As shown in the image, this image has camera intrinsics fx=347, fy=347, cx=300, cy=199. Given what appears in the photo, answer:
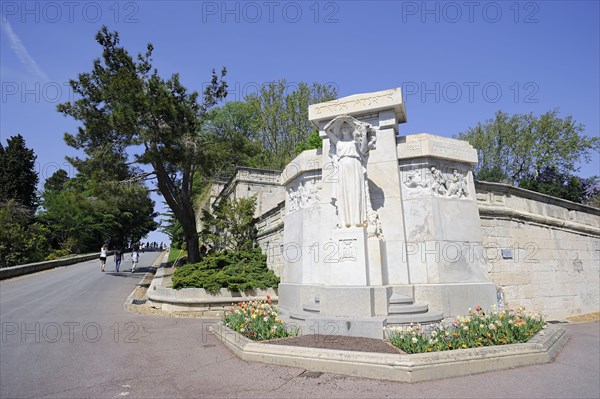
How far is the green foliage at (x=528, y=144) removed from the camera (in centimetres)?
3297

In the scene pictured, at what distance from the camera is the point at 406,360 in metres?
4.48

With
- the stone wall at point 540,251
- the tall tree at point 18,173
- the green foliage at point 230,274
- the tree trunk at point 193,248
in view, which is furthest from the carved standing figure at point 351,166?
the tall tree at point 18,173

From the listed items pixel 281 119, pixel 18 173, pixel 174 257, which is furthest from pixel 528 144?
pixel 18 173

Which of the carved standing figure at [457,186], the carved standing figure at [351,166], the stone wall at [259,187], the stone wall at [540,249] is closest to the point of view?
the carved standing figure at [351,166]

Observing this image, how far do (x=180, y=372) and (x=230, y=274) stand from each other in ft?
24.4

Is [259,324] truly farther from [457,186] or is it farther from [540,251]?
[540,251]

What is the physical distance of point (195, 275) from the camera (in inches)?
471

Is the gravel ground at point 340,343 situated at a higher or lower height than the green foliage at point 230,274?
lower

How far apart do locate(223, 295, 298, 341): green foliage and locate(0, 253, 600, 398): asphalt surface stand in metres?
0.49

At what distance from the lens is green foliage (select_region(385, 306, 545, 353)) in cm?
510

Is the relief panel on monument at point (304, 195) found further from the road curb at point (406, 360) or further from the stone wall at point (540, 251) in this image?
the stone wall at point (540, 251)

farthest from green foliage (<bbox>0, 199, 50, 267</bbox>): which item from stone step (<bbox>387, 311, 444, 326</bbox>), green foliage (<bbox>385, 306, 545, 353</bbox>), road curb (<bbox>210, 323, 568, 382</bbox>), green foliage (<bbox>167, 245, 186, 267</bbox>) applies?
green foliage (<bbox>385, 306, 545, 353</bbox>)

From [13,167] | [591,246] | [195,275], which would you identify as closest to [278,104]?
[195,275]

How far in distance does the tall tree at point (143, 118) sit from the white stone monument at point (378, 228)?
30.1 feet
